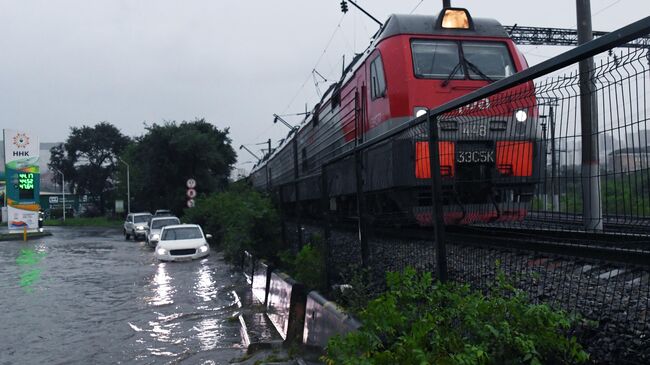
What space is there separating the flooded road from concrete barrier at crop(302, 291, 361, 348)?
4.05 feet

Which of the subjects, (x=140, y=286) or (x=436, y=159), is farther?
(x=140, y=286)

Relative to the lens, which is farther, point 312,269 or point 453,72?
point 453,72

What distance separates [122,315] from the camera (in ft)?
33.6

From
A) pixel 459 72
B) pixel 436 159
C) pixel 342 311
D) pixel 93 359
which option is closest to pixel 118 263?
pixel 93 359

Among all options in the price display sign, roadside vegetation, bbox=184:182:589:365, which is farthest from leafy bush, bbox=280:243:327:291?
the price display sign

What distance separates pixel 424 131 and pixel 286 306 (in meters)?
3.84

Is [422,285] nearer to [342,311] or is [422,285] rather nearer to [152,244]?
[342,311]

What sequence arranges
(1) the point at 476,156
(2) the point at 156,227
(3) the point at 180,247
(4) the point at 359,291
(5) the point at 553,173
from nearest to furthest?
(5) the point at 553,173, (1) the point at 476,156, (4) the point at 359,291, (3) the point at 180,247, (2) the point at 156,227

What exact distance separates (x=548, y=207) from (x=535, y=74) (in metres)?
0.97

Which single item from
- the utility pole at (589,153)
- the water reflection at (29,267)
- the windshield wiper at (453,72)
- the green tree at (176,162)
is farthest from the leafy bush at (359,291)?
the green tree at (176,162)

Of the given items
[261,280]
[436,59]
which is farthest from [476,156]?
[261,280]

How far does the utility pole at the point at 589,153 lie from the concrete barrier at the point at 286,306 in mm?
3947

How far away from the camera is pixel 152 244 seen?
26.3 m

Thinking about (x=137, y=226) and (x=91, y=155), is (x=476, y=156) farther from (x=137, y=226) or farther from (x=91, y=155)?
(x=91, y=155)
